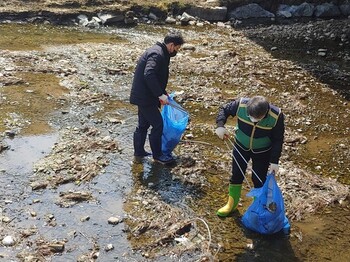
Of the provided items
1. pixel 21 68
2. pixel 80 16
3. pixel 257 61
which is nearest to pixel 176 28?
pixel 80 16

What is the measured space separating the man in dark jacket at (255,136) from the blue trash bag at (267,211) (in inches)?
9.0

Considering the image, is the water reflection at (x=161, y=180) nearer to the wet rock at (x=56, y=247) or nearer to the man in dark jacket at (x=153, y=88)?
the man in dark jacket at (x=153, y=88)

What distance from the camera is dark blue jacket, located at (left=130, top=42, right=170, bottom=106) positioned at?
22.5 feet

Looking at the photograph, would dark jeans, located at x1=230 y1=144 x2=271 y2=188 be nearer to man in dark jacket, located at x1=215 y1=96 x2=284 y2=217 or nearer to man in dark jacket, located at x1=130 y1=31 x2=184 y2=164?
man in dark jacket, located at x1=215 y1=96 x2=284 y2=217

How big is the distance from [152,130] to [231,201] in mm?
1808

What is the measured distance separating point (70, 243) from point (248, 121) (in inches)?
105

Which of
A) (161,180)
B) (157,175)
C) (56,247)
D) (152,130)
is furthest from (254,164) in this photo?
(56,247)

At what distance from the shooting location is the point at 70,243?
5879 millimetres

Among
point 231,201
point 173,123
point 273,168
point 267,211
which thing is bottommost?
point 231,201

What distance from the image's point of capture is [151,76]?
6828 millimetres

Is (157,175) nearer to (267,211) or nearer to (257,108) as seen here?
(267,211)

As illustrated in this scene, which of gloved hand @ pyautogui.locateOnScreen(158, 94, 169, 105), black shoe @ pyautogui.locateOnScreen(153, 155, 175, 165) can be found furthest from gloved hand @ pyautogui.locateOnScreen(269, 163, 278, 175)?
black shoe @ pyautogui.locateOnScreen(153, 155, 175, 165)

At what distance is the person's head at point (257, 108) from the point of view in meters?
5.39

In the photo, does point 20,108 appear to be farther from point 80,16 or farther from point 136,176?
point 80,16
